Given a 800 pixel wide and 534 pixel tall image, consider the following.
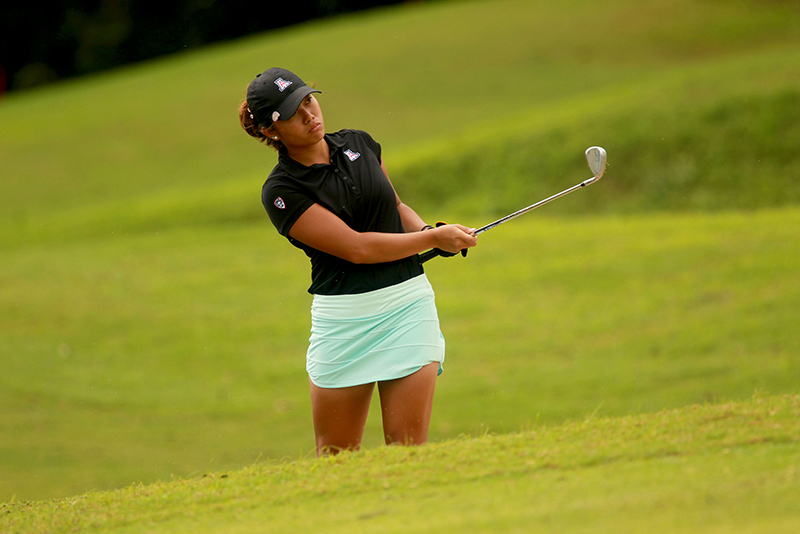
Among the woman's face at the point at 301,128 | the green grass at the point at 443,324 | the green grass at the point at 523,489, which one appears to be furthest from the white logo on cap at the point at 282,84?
the green grass at the point at 443,324

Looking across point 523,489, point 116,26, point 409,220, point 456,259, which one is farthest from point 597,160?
point 116,26

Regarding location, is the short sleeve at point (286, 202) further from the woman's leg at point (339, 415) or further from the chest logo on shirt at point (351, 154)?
the woman's leg at point (339, 415)

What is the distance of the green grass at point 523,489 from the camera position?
9.53 ft

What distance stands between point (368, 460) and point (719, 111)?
44.8ft

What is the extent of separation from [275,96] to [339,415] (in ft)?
4.67

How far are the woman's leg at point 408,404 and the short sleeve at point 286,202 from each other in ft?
2.70

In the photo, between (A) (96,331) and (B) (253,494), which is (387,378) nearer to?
(B) (253,494)

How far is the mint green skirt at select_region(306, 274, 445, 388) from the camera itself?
4008 mm

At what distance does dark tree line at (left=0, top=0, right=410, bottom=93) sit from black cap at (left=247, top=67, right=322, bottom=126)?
43.6 metres

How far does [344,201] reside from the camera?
396 centimetres

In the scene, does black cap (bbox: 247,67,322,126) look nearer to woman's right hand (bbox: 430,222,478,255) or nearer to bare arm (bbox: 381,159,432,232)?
bare arm (bbox: 381,159,432,232)

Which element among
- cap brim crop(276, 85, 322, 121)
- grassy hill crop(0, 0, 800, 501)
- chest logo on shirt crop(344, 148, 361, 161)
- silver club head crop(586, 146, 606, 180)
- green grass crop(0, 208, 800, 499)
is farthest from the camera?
grassy hill crop(0, 0, 800, 501)

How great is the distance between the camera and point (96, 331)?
11484 millimetres

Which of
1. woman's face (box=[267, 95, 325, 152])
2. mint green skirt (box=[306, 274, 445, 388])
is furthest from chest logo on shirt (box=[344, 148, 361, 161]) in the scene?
mint green skirt (box=[306, 274, 445, 388])
